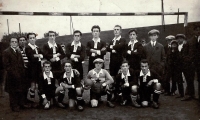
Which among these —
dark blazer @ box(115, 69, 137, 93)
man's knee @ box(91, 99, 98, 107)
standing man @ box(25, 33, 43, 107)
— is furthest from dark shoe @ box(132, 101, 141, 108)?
standing man @ box(25, 33, 43, 107)

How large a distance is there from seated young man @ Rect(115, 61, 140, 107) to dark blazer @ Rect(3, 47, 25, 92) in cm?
155

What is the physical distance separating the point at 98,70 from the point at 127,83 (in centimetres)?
52

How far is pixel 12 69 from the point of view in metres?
3.05

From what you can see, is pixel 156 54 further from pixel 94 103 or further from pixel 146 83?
pixel 94 103

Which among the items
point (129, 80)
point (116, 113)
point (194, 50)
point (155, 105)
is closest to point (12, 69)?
point (116, 113)

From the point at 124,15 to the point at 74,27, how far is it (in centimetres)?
106

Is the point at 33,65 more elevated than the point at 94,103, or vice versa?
the point at 33,65

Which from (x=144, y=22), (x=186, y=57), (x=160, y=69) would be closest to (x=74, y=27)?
(x=144, y=22)

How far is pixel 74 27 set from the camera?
421 cm

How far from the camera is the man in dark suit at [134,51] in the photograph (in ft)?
11.3

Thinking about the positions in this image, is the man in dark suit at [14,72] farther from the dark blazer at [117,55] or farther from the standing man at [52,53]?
the dark blazer at [117,55]

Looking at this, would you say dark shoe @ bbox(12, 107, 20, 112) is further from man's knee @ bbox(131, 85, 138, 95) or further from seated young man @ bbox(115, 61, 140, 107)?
man's knee @ bbox(131, 85, 138, 95)

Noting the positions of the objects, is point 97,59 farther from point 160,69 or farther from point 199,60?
point 199,60

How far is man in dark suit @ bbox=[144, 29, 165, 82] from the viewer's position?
3531mm
